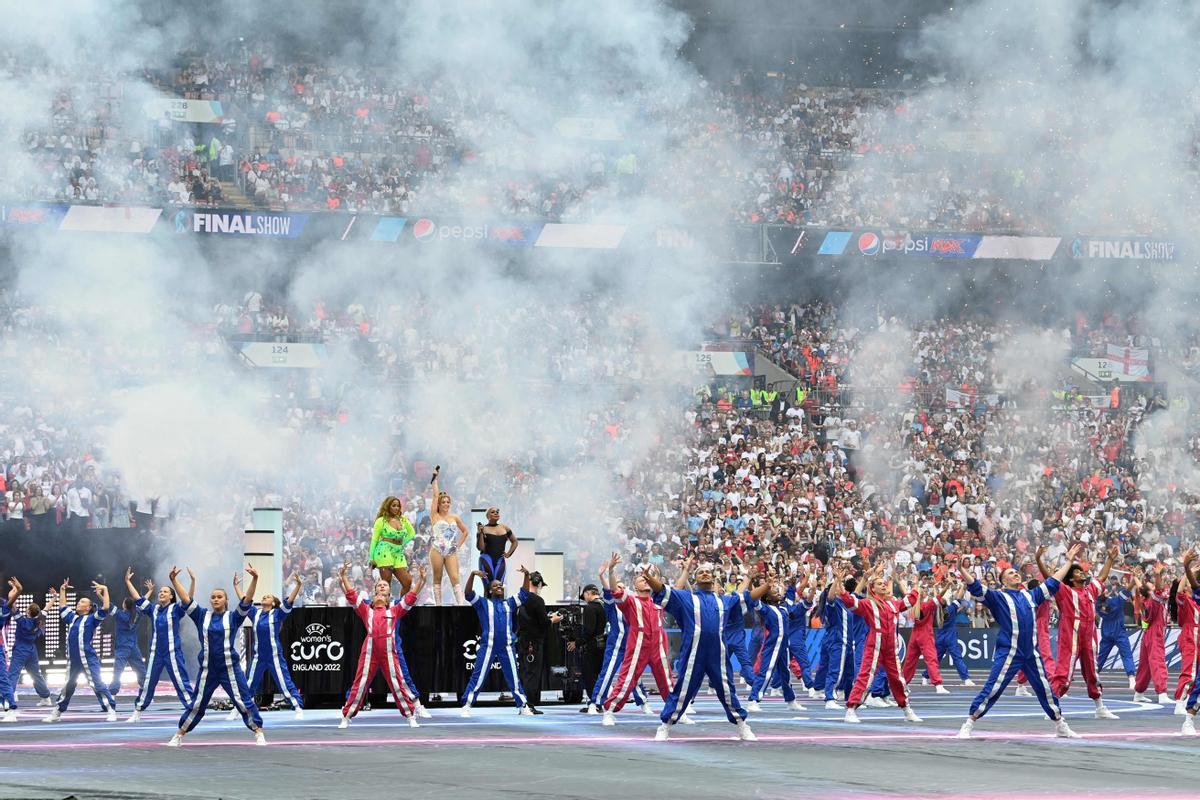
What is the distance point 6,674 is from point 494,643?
4.94 meters

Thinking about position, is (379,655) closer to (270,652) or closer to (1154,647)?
(270,652)

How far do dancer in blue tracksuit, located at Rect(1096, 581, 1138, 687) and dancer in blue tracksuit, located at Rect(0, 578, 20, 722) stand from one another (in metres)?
11.5

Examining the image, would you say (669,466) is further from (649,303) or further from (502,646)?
(502,646)

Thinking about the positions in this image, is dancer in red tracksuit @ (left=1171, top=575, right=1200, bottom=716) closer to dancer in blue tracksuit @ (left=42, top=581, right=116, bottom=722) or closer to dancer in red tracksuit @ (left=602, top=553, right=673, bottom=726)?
dancer in red tracksuit @ (left=602, top=553, right=673, bottom=726)

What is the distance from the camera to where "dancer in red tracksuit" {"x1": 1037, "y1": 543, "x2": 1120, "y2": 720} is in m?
13.5

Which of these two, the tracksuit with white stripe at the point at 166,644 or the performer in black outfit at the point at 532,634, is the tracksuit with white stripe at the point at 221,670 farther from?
the performer in black outfit at the point at 532,634

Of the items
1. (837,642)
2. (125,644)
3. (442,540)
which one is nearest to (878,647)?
(837,642)

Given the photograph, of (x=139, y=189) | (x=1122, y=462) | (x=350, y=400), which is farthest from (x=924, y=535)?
(x=139, y=189)

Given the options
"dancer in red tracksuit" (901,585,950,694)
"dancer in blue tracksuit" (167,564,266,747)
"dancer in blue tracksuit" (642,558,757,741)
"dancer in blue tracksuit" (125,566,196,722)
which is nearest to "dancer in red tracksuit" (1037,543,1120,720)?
"dancer in red tracksuit" (901,585,950,694)

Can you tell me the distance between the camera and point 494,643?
14727 millimetres

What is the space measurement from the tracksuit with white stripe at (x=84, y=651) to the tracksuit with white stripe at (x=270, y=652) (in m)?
1.72

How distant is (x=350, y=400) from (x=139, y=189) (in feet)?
18.5

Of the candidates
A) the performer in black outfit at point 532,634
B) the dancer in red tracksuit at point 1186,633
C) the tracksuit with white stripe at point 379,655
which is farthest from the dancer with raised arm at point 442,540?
the dancer in red tracksuit at point 1186,633

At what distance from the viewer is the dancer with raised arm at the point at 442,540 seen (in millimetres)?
16078
